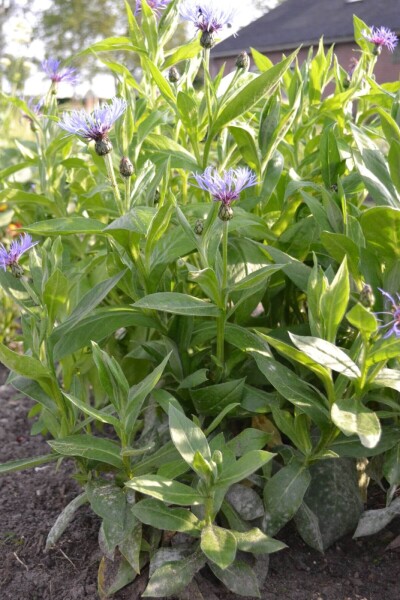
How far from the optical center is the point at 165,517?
1.48m

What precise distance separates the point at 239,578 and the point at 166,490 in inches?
11.4

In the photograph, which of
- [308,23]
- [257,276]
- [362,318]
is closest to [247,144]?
[257,276]

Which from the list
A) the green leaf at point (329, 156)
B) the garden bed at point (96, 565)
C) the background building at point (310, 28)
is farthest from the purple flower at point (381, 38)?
the background building at point (310, 28)

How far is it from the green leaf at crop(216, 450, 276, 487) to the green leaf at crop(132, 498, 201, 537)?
0.14 metres

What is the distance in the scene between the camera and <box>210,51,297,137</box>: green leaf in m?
1.51

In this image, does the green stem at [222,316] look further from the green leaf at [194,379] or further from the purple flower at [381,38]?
the purple flower at [381,38]

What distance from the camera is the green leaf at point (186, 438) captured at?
1.38m

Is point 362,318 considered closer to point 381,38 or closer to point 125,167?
point 125,167

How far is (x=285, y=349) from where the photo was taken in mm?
1376

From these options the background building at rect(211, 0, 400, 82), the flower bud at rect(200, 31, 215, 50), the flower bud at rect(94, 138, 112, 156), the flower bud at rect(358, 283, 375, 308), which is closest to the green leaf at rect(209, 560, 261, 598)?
the flower bud at rect(358, 283, 375, 308)

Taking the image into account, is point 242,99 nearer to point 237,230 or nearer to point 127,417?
point 237,230

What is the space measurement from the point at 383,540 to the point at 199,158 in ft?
3.63

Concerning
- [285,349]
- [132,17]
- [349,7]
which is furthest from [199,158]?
[349,7]

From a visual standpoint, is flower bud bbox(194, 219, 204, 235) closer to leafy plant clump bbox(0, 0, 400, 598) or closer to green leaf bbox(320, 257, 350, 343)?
leafy plant clump bbox(0, 0, 400, 598)
